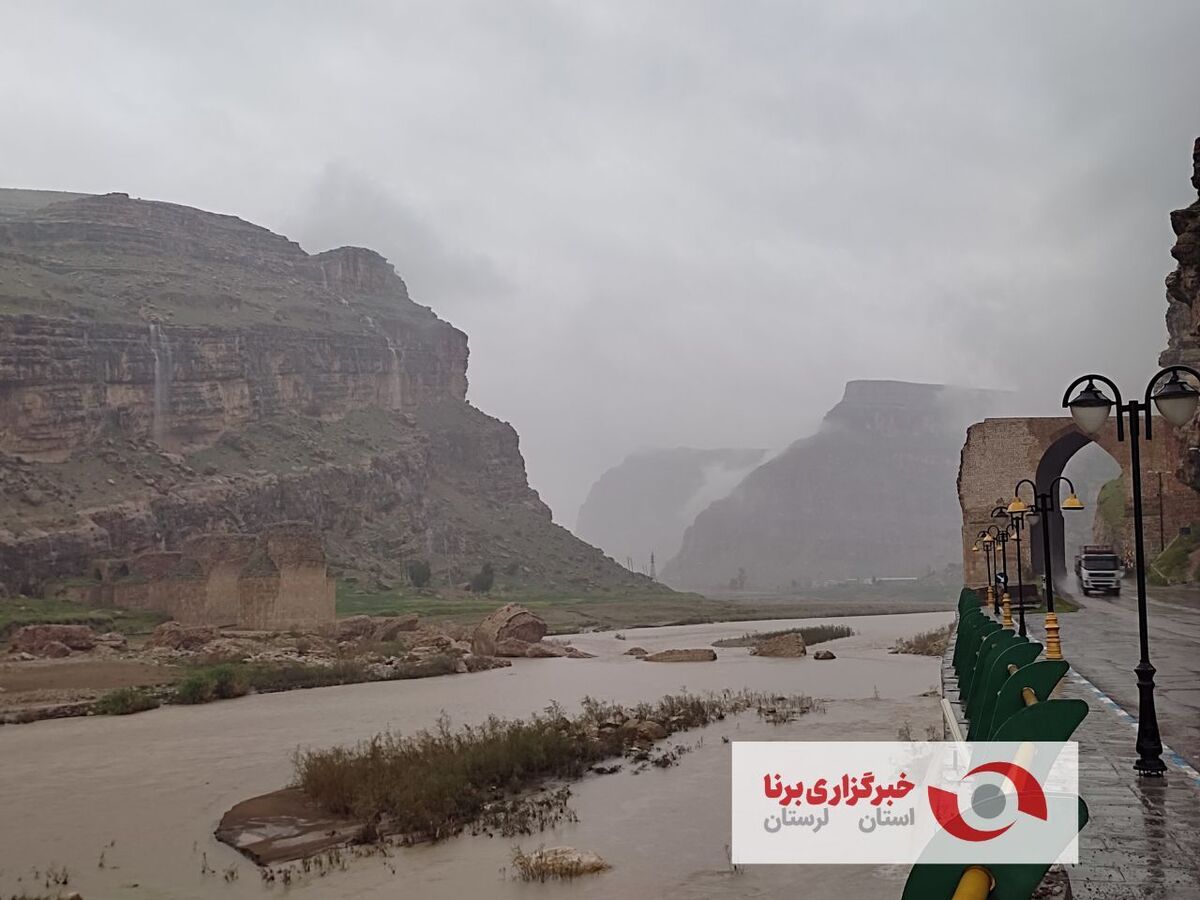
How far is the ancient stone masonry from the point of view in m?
45.1

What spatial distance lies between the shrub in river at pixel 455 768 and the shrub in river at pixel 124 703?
1031 cm

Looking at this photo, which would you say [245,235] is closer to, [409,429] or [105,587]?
[409,429]

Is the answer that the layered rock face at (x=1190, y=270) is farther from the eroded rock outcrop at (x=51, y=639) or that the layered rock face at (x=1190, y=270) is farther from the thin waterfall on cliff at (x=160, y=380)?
the thin waterfall on cliff at (x=160, y=380)

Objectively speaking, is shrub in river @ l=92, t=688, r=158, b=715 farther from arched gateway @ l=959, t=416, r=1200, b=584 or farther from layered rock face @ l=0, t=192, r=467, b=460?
layered rock face @ l=0, t=192, r=467, b=460

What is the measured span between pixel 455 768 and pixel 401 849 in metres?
2.67

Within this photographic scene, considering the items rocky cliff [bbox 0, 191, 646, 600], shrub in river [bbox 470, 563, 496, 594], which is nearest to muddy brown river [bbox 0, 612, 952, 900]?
rocky cliff [bbox 0, 191, 646, 600]

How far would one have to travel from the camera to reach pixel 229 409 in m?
87.5

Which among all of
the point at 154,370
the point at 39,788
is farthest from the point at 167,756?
the point at 154,370

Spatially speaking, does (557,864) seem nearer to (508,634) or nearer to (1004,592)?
(1004,592)

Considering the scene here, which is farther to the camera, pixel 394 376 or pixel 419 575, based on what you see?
pixel 394 376

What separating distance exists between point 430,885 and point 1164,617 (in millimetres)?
16420

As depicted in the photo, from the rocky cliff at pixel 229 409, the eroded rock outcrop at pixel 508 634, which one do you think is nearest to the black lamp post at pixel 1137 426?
the eroded rock outcrop at pixel 508 634

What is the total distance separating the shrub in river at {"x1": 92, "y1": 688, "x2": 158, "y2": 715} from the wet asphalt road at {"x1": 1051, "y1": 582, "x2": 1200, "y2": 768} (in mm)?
21100

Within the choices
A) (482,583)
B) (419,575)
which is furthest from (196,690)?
(482,583)
